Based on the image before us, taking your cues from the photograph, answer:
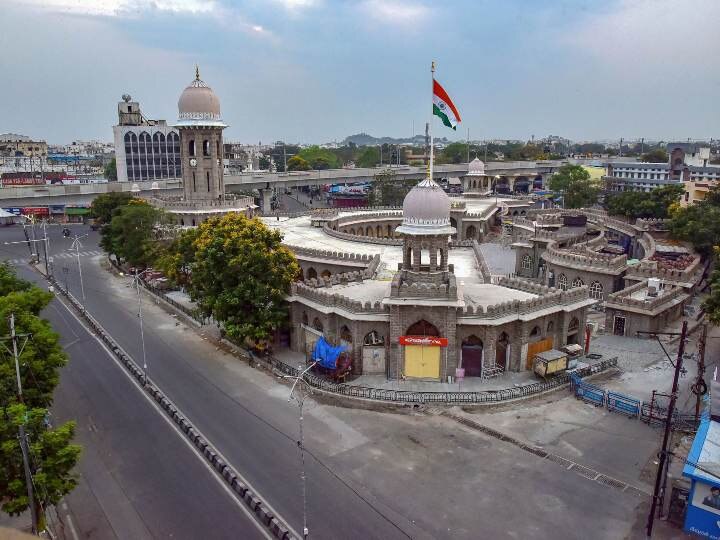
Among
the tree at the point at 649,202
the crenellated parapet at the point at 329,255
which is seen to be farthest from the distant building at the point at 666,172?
the crenellated parapet at the point at 329,255

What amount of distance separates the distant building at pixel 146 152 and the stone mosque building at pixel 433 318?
12403 cm

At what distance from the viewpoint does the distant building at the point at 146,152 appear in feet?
494

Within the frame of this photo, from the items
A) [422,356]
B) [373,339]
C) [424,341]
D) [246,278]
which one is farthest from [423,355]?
[246,278]

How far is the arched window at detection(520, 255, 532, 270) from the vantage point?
7175cm

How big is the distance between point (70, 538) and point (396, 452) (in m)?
15.5

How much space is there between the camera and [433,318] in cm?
3875

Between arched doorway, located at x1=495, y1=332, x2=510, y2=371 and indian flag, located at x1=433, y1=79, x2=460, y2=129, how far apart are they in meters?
14.9

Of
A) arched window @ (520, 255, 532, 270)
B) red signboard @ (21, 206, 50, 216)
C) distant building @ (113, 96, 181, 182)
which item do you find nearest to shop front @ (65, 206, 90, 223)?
red signboard @ (21, 206, 50, 216)

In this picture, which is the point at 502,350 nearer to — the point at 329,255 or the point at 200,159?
the point at 329,255

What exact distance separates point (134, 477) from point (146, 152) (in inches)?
5483

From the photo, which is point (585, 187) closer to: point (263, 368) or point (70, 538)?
point (263, 368)

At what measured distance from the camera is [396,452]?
3062cm

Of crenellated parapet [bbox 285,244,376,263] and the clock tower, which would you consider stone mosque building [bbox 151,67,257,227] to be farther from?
crenellated parapet [bbox 285,244,376,263]

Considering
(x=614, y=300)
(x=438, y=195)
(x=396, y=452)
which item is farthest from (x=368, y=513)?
(x=614, y=300)
